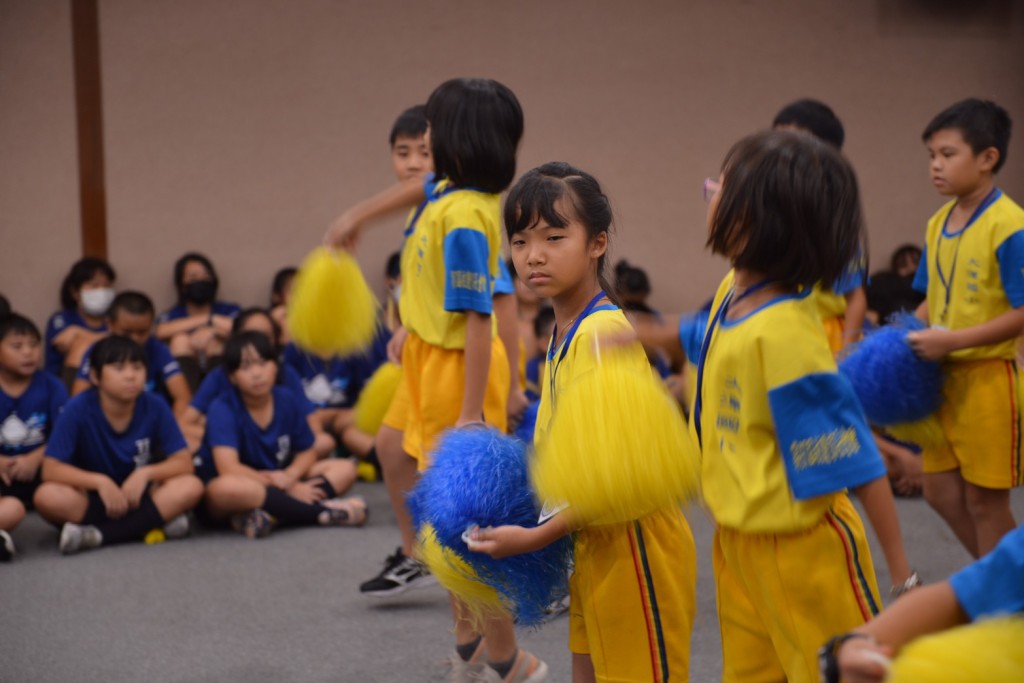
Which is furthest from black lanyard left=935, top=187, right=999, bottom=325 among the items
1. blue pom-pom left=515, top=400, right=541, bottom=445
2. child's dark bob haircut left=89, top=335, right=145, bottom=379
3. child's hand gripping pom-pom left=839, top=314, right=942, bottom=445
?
child's dark bob haircut left=89, top=335, right=145, bottom=379

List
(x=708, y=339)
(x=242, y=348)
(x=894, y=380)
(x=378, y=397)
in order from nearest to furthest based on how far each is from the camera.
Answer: (x=708, y=339)
(x=894, y=380)
(x=378, y=397)
(x=242, y=348)

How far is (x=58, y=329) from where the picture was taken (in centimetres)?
596

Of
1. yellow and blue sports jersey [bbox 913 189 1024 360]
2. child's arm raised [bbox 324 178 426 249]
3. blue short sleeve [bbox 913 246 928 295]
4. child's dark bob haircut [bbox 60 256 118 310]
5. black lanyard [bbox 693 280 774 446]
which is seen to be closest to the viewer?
black lanyard [bbox 693 280 774 446]

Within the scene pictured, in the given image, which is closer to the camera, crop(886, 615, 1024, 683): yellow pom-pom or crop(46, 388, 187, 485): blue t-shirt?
crop(886, 615, 1024, 683): yellow pom-pom

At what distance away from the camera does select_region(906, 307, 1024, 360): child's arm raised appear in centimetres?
285

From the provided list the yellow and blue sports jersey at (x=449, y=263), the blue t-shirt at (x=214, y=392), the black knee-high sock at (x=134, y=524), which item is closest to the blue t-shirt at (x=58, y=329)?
the blue t-shirt at (x=214, y=392)

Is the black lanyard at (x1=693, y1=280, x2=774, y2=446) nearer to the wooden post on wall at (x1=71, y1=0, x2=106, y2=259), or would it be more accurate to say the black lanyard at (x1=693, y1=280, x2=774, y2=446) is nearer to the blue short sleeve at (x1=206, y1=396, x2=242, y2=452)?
the blue short sleeve at (x1=206, y1=396, x2=242, y2=452)

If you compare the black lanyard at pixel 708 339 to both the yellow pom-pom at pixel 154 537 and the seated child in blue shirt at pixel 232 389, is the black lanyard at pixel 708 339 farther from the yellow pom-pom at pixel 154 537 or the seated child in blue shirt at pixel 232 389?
the seated child in blue shirt at pixel 232 389

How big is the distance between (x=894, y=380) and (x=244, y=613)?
2.07 metres

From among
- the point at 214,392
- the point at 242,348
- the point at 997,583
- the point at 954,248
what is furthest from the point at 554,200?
the point at 214,392

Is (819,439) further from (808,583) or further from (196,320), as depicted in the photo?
(196,320)

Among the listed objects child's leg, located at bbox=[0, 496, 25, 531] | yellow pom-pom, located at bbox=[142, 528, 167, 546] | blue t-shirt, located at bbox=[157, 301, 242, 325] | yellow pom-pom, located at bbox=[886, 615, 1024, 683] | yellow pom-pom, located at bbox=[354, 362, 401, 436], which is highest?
yellow pom-pom, located at bbox=[886, 615, 1024, 683]

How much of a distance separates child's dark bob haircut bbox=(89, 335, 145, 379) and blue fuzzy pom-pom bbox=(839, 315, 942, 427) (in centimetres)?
277

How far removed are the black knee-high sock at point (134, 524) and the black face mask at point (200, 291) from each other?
1.97 metres
